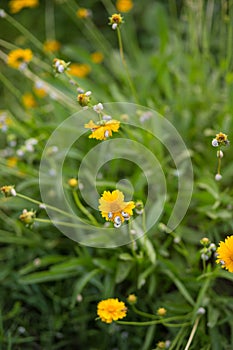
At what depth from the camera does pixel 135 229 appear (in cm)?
147

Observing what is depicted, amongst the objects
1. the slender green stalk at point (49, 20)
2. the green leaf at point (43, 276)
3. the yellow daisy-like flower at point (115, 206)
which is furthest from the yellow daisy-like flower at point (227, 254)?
the slender green stalk at point (49, 20)

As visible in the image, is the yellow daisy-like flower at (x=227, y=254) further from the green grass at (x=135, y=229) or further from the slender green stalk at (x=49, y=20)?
the slender green stalk at (x=49, y=20)


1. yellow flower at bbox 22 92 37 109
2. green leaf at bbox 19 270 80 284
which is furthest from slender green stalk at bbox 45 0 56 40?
green leaf at bbox 19 270 80 284

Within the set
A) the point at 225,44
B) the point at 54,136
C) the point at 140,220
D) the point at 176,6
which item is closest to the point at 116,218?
the point at 140,220

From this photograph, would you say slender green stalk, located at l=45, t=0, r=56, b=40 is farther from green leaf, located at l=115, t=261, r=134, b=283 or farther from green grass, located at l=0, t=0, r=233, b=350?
green leaf, located at l=115, t=261, r=134, b=283

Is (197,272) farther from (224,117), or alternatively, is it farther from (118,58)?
(118,58)

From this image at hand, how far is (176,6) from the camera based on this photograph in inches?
113

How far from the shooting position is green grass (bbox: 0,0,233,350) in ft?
4.98

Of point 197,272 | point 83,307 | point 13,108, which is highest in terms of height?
point 13,108

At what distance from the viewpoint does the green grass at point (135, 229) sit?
152cm

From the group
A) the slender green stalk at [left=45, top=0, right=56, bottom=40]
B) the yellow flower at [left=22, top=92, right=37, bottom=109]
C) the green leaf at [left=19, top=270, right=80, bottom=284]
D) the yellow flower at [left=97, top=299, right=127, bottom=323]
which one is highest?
the slender green stalk at [left=45, top=0, right=56, bottom=40]

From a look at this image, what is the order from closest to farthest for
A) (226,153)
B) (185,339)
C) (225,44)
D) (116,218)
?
(116,218), (185,339), (226,153), (225,44)

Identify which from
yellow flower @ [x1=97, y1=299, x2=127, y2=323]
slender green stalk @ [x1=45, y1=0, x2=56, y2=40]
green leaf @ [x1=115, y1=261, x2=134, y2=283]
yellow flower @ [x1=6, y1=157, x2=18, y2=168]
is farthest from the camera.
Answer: slender green stalk @ [x1=45, y1=0, x2=56, y2=40]

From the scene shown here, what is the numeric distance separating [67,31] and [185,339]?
2126 mm
